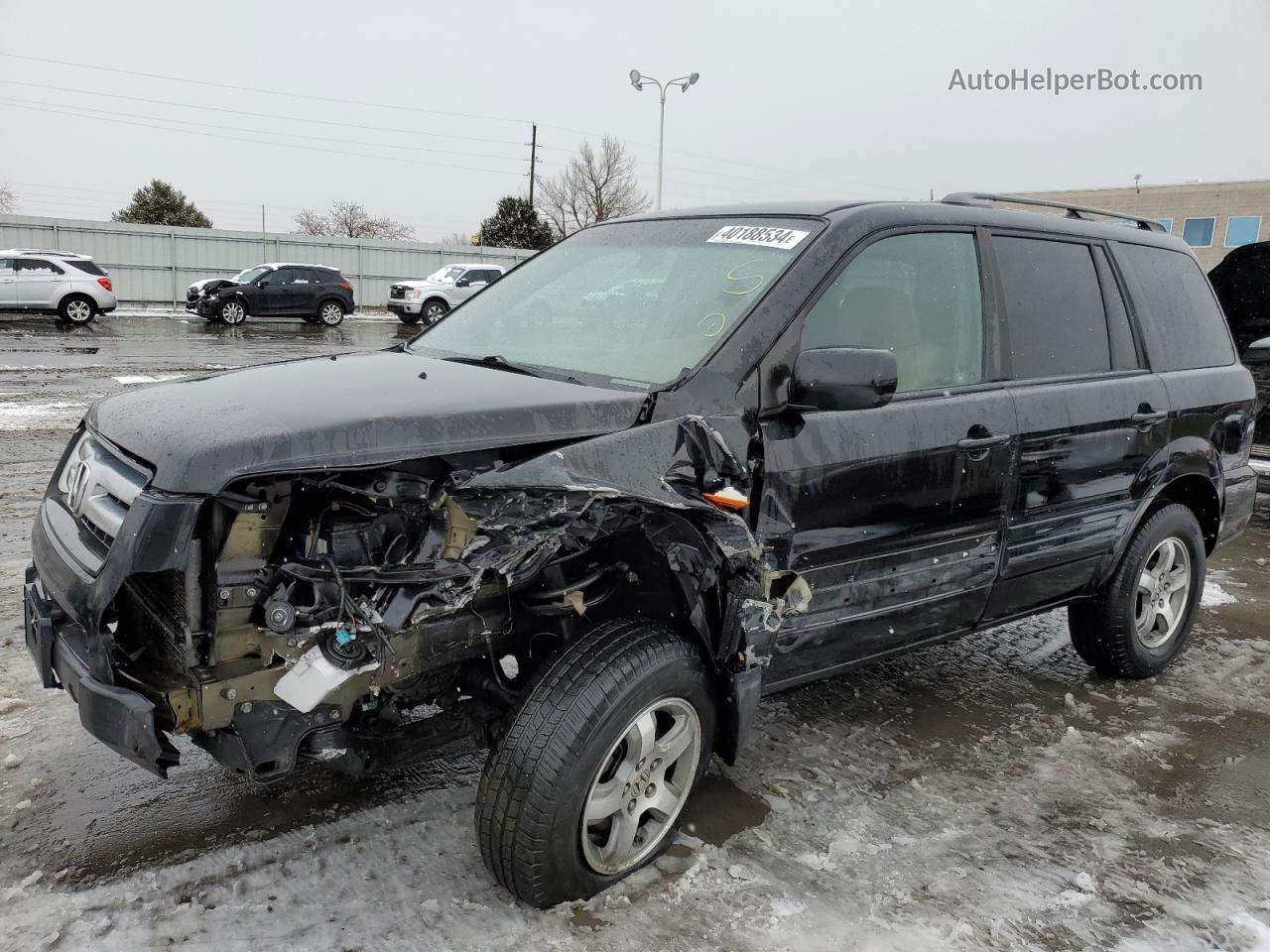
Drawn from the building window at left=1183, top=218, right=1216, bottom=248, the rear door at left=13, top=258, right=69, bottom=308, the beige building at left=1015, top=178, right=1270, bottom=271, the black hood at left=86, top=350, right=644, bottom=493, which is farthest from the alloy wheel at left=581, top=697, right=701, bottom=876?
the building window at left=1183, top=218, right=1216, bottom=248

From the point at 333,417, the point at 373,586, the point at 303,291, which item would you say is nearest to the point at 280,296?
the point at 303,291

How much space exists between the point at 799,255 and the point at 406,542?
1.47 m

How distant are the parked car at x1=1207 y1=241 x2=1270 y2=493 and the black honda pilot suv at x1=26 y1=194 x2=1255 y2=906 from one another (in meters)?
4.66

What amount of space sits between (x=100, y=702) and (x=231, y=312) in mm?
23846

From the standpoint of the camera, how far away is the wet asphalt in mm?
2822

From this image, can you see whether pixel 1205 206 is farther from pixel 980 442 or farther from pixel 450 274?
pixel 980 442

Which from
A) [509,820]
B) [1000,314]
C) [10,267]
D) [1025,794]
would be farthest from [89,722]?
[10,267]

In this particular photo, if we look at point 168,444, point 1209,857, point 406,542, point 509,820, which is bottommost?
point 1209,857

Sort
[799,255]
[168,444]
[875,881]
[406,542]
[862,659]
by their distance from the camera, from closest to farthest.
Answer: [168,444]
[406,542]
[875,881]
[799,255]
[862,659]

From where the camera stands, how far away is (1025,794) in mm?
3295

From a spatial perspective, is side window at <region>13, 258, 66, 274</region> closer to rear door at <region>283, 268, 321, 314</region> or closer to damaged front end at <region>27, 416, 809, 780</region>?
rear door at <region>283, 268, 321, 314</region>

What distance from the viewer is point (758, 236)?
314cm

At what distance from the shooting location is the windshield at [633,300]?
114 inches

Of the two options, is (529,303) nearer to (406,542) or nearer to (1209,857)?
(406,542)
